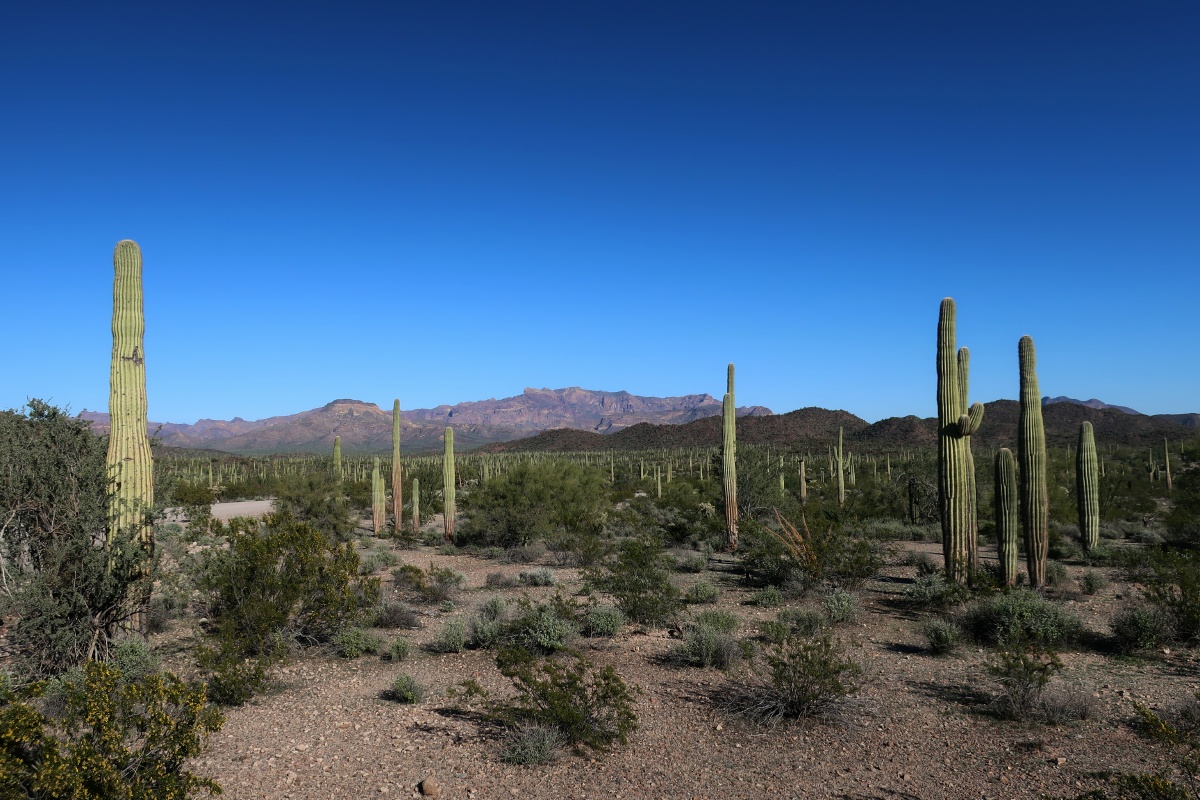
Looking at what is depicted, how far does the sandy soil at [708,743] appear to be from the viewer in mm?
5926

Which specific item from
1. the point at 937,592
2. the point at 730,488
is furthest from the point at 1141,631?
the point at 730,488

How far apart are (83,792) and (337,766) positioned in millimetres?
2669

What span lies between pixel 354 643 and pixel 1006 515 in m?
11.2

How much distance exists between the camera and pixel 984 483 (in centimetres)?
2600

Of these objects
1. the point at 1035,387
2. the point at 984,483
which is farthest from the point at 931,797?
the point at 984,483

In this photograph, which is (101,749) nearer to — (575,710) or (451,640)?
(575,710)

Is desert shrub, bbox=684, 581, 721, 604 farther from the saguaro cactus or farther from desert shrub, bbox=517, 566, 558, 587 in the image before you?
the saguaro cactus

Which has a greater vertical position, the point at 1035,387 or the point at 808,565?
the point at 1035,387

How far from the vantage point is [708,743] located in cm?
682

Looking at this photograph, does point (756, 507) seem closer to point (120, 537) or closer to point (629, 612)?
point (629, 612)

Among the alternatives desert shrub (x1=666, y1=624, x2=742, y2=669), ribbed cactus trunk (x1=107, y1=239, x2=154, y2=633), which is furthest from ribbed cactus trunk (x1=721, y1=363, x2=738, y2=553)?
ribbed cactus trunk (x1=107, y1=239, x2=154, y2=633)

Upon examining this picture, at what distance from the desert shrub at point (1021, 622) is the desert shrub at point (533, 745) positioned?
6.02 meters

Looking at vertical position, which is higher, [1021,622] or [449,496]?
[449,496]

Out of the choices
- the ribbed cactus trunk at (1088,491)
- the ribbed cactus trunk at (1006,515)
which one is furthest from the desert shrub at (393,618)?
the ribbed cactus trunk at (1088,491)
